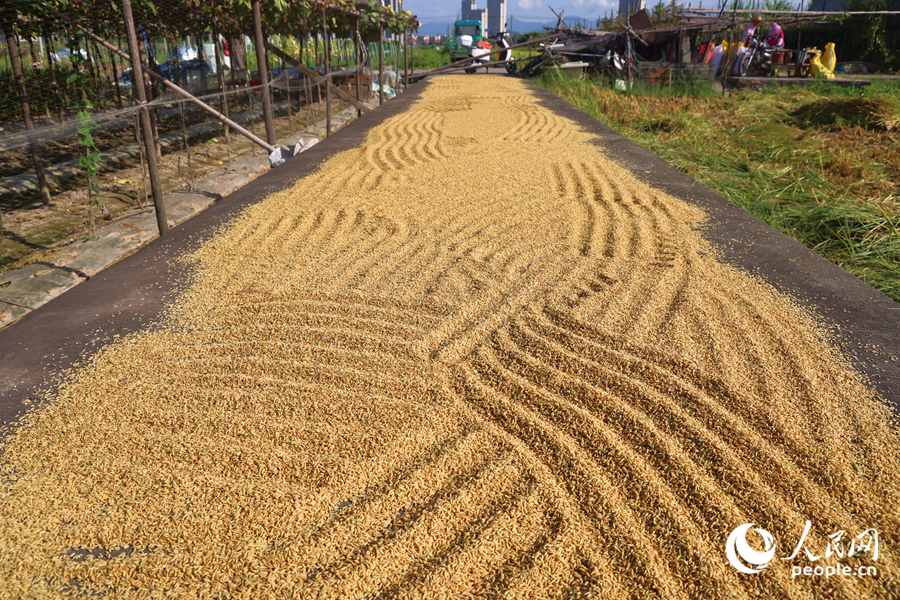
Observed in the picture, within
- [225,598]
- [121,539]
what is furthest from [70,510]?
[225,598]

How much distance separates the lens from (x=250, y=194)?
496cm

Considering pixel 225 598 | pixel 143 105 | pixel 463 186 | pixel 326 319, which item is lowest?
pixel 225 598

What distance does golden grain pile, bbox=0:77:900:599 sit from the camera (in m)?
1.52

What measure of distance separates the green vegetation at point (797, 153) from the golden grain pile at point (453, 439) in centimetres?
131

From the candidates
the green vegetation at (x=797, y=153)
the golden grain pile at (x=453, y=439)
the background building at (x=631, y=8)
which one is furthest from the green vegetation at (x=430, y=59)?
the golden grain pile at (x=453, y=439)

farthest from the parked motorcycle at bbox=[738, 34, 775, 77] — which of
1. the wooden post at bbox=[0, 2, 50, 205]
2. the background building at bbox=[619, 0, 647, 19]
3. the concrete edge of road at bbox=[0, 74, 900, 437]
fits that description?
the wooden post at bbox=[0, 2, 50, 205]

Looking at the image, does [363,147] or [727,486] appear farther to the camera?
[363,147]

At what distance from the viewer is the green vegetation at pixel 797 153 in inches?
152

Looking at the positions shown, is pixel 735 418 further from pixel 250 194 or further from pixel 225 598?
pixel 250 194

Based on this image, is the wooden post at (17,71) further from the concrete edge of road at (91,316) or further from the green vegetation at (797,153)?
the green vegetation at (797,153)

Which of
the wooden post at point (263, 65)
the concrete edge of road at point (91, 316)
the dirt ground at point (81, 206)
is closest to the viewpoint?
the concrete edge of road at point (91, 316)

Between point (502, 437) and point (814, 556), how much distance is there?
3.19 ft

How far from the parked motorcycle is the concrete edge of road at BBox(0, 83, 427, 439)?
42.0 feet

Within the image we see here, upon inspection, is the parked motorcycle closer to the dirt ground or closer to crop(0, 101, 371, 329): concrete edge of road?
the dirt ground
